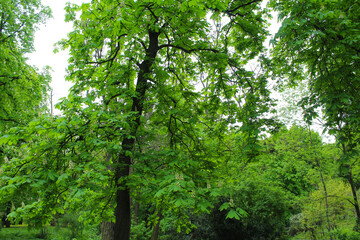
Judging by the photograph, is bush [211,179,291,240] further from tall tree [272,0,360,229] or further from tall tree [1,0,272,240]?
tall tree [272,0,360,229]

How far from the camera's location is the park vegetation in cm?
330

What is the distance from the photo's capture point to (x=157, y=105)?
5145mm

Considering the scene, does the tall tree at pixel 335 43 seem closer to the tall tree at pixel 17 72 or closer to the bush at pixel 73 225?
the tall tree at pixel 17 72

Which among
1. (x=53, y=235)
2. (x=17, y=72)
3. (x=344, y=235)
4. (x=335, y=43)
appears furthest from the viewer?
(x=53, y=235)

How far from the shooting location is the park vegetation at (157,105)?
10.8 feet

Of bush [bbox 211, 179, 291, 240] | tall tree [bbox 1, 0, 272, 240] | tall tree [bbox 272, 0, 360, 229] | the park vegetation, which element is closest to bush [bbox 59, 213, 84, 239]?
the park vegetation

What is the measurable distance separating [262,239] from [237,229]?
1231mm

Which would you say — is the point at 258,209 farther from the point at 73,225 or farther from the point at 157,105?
the point at 73,225

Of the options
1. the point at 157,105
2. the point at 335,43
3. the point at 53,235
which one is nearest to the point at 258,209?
the point at 157,105

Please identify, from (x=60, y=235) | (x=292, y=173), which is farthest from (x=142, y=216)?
(x=292, y=173)

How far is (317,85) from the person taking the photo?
501 cm

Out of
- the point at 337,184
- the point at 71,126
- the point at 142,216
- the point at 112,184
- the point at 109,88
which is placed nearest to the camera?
the point at 71,126

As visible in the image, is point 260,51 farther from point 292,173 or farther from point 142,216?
point 292,173

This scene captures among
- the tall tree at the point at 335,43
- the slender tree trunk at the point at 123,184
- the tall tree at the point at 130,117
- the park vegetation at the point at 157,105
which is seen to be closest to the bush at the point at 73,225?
the park vegetation at the point at 157,105
